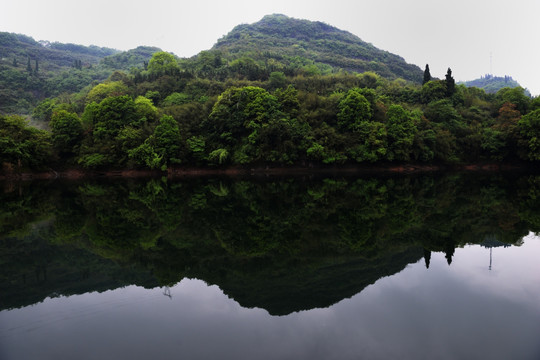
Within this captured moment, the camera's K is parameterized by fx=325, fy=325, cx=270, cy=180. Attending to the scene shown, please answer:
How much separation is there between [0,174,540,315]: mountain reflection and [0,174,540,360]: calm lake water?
76 mm

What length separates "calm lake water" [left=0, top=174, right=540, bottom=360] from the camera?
6609mm

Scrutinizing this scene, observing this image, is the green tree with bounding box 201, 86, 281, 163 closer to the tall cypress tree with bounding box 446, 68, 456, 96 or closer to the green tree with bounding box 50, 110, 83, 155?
the green tree with bounding box 50, 110, 83, 155

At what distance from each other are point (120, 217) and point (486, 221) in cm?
1967

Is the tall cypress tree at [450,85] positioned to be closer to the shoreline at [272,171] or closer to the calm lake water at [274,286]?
the shoreline at [272,171]

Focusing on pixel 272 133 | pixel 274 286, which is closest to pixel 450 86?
pixel 272 133

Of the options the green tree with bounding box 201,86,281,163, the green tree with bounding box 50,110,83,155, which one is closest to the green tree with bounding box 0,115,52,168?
the green tree with bounding box 50,110,83,155

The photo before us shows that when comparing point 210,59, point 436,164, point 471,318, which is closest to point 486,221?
point 471,318

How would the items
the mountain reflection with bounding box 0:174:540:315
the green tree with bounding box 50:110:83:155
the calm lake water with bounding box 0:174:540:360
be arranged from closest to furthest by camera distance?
the calm lake water with bounding box 0:174:540:360 < the mountain reflection with bounding box 0:174:540:315 < the green tree with bounding box 50:110:83:155

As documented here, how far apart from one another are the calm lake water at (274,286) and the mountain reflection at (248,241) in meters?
0.08

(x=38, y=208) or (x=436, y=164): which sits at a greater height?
(x=436, y=164)

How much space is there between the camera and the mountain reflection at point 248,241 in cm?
963

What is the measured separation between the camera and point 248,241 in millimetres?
13438

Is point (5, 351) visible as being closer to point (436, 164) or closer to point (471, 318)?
point (471, 318)

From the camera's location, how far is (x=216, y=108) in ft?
181
